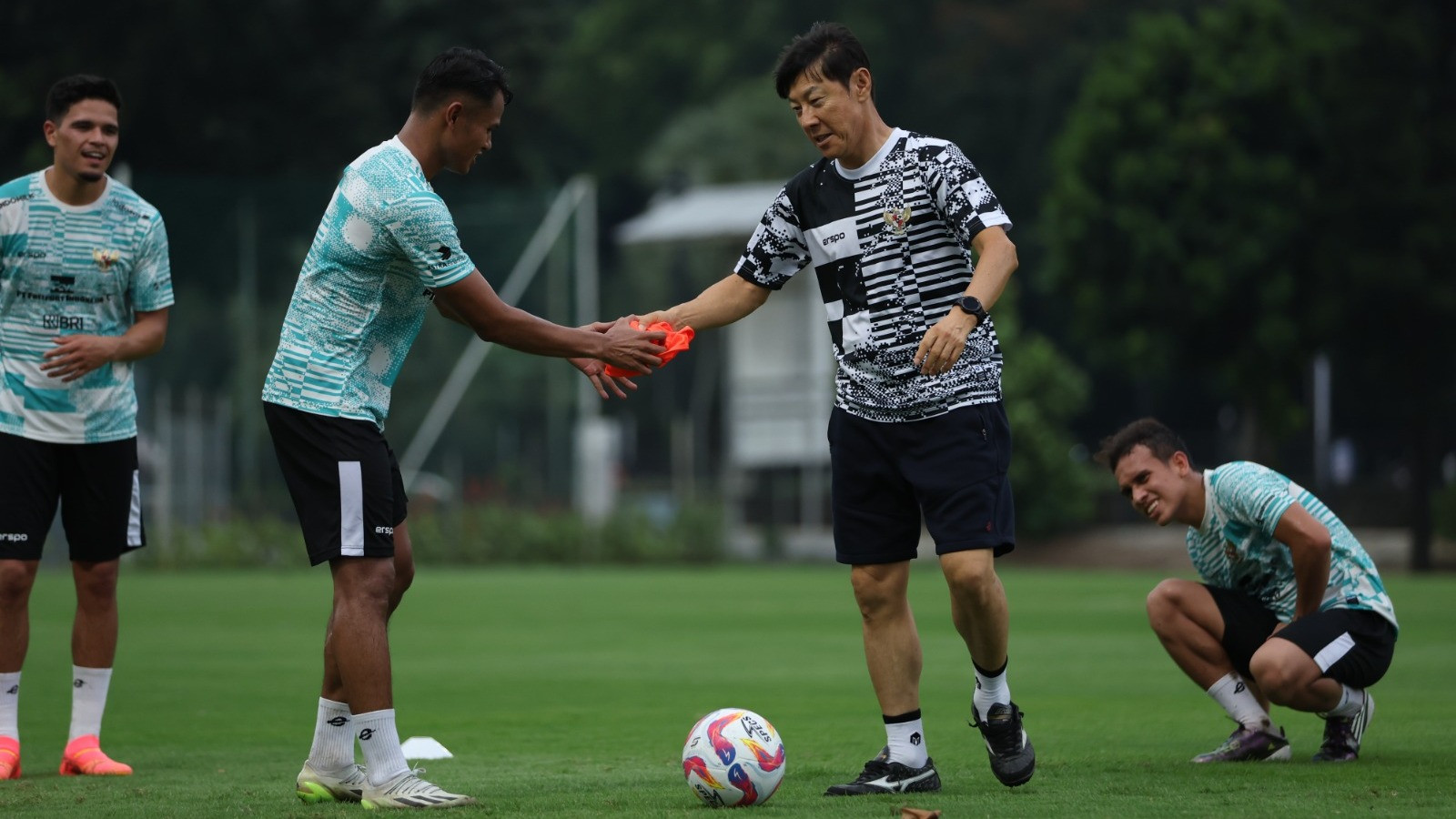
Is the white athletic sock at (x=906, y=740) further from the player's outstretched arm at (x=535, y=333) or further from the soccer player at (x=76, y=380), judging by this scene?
the soccer player at (x=76, y=380)

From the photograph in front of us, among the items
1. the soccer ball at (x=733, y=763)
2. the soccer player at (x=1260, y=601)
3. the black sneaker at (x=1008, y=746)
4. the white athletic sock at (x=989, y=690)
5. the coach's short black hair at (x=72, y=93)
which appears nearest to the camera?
the soccer ball at (x=733, y=763)

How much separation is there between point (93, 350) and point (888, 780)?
350 centimetres

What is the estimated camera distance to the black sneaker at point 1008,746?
6.25m

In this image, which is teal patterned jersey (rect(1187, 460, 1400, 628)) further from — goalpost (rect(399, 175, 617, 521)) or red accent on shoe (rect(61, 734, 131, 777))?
goalpost (rect(399, 175, 617, 521))

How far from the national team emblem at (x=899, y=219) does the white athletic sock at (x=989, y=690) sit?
151 centimetres

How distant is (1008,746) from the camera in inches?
247

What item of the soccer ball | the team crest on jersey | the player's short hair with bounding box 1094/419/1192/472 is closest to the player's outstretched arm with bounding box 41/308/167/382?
the team crest on jersey

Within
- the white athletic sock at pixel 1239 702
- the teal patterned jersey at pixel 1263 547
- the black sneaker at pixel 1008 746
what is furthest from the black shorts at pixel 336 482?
the white athletic sock at pixel 1239 702

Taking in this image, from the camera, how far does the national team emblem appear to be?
6.46m

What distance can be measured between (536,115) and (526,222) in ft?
33.2

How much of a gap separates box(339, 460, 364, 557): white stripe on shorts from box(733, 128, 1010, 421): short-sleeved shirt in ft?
5.61

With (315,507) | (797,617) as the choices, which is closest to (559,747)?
(315,507)

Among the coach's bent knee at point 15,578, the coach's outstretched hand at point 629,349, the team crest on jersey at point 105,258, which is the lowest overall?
the coach's bent knee at point 15,578

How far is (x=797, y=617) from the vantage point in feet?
56.3
